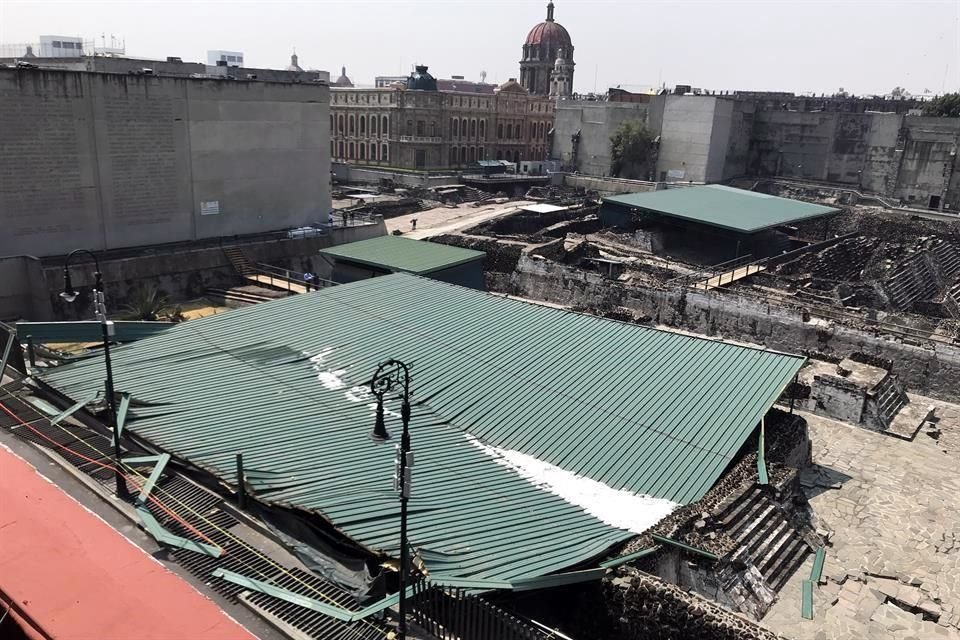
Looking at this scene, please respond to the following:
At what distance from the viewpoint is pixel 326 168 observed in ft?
143

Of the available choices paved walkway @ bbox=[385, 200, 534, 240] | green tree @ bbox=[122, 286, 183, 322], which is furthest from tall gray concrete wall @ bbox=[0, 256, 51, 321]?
paved walkway @ bbox=[385, 200, 534, 240]

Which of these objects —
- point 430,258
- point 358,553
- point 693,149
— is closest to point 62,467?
point 358,553

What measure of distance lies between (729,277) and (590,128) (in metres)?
41.6

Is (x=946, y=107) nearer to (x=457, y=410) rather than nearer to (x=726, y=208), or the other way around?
(x=726, y=208)

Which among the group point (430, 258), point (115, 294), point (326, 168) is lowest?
point (115, 294)

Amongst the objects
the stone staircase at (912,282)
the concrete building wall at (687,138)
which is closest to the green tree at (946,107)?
the concrete building wall at (687,138)

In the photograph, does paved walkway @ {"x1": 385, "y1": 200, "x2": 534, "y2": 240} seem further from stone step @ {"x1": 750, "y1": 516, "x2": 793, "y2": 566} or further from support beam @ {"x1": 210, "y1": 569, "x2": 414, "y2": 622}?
support beam @ {"x1": 210, "y1": 569, "x2": 414, "y2": 622}

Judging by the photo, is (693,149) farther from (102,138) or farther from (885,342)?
(102,138)

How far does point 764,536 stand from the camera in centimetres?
1545

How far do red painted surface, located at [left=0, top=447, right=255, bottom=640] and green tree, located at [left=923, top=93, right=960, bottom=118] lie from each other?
7697cm

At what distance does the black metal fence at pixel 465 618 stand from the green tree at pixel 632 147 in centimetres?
6446

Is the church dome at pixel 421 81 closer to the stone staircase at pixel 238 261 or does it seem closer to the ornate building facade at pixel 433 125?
the ornate building facade at pixel 433 125

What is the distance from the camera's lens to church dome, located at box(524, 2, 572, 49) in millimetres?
103875

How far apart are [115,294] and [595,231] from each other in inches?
1242
